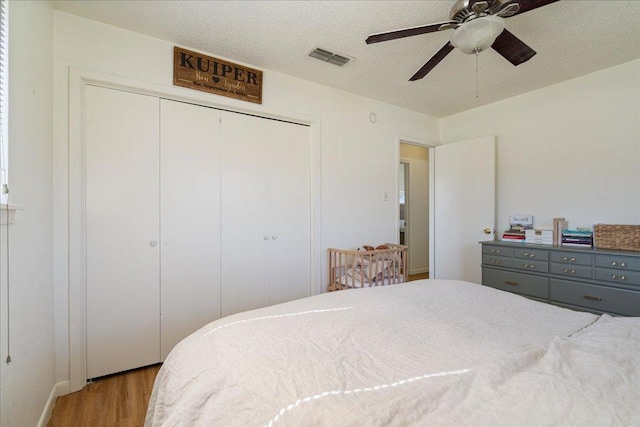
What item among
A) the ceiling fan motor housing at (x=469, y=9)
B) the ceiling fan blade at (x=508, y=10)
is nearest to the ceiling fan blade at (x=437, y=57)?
the ceiling fan motor housing at (x=469, y=9)

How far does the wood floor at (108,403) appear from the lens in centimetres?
164

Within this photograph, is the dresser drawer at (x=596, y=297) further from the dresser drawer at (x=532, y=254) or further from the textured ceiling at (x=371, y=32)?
the textured ceiling at (x=371, y=32)

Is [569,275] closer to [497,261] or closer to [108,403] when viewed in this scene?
[497,261]

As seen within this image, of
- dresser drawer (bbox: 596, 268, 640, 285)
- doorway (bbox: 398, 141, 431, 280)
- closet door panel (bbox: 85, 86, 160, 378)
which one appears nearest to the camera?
closet door panel (bbox: 85, 86, 160, 378)

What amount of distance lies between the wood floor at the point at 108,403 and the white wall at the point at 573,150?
3.74 meters

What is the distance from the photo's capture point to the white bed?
0.67 m

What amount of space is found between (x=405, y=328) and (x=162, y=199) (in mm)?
1976

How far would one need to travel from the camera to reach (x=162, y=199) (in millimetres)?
2246

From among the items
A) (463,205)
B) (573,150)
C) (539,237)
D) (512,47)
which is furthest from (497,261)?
(512,47)

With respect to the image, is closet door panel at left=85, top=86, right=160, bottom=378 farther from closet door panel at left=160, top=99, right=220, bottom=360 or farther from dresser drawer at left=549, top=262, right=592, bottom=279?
dresser drawer at left=549, top=262, right=592, bottom=279

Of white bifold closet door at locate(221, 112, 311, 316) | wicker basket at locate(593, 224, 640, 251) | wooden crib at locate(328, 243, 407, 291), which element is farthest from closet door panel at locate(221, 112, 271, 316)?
wicker basket at locate(593, 224, 640, 251)

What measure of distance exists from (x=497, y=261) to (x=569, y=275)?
58 centimetres

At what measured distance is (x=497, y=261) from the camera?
9.77 ft

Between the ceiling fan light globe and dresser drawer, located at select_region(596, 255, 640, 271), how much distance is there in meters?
2.00
